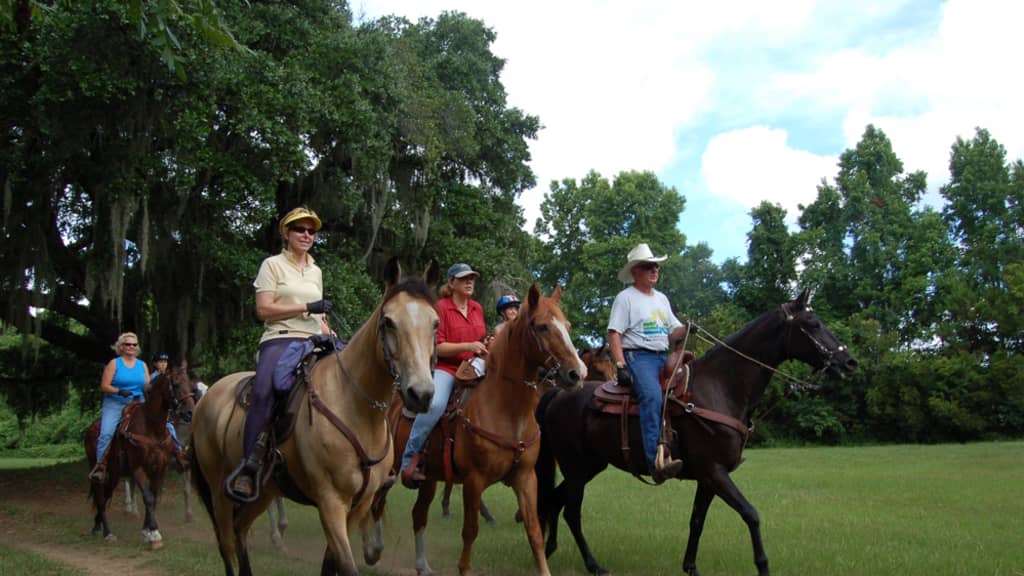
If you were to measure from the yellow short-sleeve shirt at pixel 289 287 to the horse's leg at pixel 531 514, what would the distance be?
226 cm

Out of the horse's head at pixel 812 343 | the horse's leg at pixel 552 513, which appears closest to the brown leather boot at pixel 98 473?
the horse's leg at pixel 552 513

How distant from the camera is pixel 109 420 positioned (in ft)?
37.9

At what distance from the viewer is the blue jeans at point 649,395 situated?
296 inches

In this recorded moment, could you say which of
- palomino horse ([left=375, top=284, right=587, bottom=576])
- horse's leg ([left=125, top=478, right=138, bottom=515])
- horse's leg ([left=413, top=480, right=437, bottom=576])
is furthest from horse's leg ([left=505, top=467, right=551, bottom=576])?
horse's leg ([left=125, top=478, right=138, bottom=515])

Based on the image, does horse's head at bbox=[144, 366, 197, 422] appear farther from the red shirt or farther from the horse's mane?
the horse's mane

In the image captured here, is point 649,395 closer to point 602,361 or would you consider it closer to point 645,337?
point 645,337

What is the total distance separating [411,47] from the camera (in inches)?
833

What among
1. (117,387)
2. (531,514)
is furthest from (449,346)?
(117,387)

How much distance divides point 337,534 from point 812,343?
464 centimetres

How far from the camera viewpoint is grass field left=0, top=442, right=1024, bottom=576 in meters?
8.05

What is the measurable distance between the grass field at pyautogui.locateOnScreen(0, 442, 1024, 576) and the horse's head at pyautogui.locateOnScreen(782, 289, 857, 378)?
1918 millimetres

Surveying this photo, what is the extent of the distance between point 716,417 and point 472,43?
2250cm

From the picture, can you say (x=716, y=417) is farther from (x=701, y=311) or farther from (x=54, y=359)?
(x=701, y=311)

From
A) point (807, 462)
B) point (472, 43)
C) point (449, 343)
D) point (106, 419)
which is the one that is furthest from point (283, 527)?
point (472, 43)
